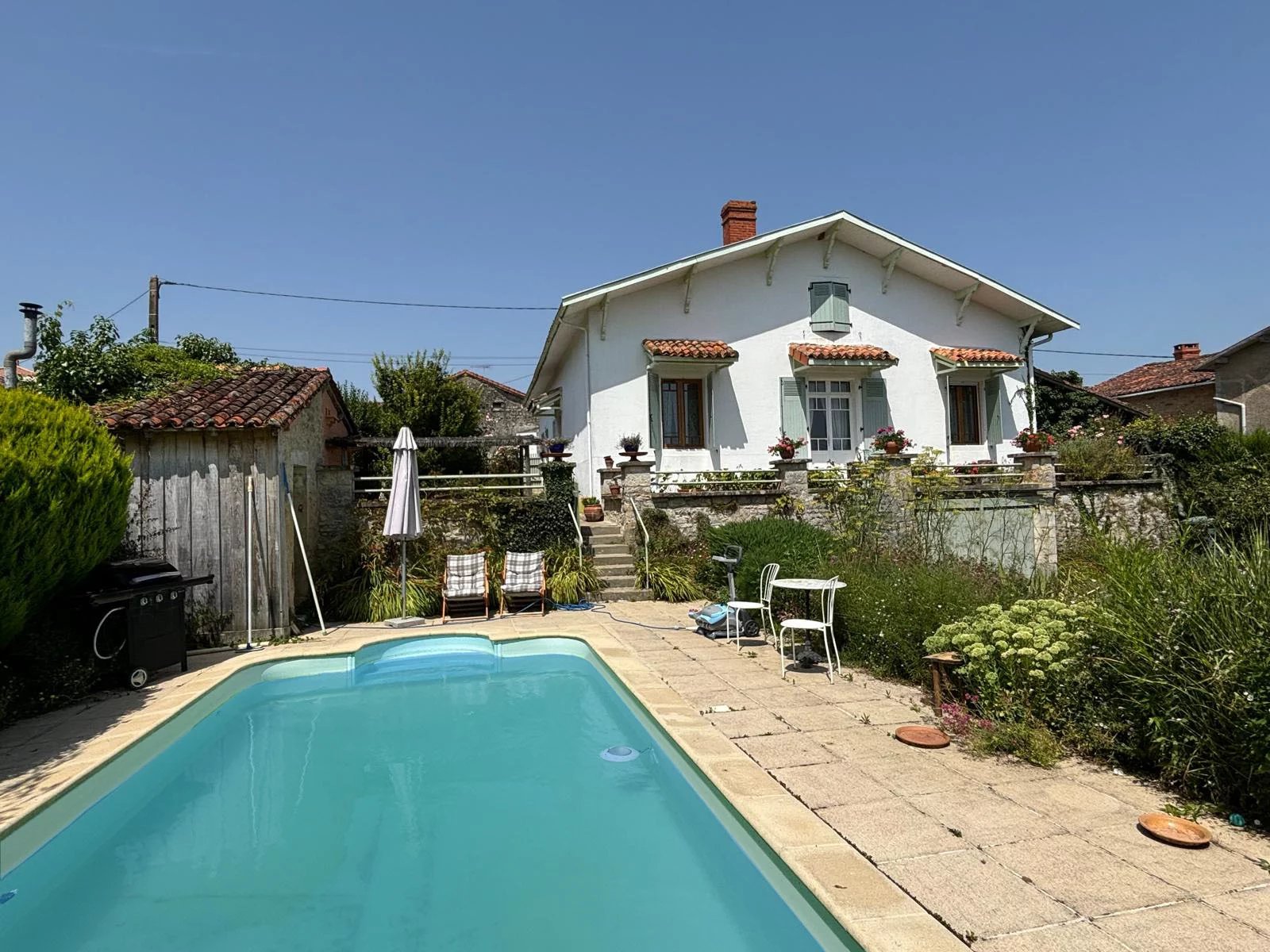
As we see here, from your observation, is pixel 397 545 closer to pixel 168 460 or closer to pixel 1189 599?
pixel 168 460

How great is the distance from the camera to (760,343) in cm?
1563

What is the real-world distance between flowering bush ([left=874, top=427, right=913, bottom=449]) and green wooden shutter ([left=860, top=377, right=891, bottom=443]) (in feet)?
1.24

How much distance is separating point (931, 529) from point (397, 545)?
871 centimetres

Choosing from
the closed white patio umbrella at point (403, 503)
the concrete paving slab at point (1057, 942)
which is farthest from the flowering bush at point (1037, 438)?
the concrete paving slab at point (1057, 942)

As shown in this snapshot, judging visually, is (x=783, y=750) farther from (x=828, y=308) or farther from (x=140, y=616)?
(x=828, y=308)

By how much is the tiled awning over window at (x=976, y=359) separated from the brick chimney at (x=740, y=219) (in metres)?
5.45

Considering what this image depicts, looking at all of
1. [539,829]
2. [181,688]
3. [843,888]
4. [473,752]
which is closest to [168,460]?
[181,688]

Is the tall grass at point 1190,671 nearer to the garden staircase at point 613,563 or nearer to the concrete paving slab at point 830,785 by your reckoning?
the concrete paving slab at point 830,785

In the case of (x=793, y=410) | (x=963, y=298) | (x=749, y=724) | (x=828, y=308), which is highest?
(x=963, y=298)

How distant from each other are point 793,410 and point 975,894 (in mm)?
13137

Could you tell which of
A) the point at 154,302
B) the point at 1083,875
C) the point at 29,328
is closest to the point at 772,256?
the point at 29,328

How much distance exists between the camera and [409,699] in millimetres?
7730

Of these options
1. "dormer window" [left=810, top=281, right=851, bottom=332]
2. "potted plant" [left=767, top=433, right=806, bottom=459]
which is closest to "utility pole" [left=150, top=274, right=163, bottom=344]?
"potted plant" [left=767, top=433, right=806, bottom=459]

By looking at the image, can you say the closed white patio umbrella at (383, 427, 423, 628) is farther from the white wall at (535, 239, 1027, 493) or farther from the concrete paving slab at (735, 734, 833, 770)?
the concrete paving slab at (735, 734, 833, 770)
